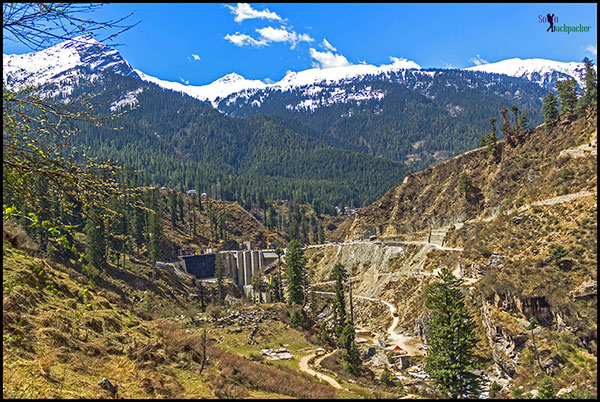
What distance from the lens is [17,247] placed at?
24641 millimetres

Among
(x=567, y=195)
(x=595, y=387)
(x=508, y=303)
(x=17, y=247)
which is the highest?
(x=567, y=195)

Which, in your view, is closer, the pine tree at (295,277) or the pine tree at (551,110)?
the pine tree at (295,277)

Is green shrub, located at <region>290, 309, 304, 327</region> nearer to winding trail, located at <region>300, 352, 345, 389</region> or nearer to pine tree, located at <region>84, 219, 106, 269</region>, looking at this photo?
winding trail, located at <region>300, 352, 345, 389</region>

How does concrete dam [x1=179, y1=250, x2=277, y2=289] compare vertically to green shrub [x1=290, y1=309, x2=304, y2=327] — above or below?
above

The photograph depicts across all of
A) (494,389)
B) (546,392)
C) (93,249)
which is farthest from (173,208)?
(546,392)

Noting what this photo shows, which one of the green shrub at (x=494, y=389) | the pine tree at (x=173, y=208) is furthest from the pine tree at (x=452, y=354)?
the pine tree at (x=173, y=208)

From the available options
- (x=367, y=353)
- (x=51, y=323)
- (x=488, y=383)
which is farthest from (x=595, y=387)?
(x=51, y=323)

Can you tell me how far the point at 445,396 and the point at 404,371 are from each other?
51.7ft

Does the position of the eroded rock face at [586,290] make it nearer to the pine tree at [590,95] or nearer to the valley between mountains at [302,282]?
the valley between mountains at [302,282]

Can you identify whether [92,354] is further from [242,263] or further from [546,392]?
[242,263]

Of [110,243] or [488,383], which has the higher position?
[110,243]

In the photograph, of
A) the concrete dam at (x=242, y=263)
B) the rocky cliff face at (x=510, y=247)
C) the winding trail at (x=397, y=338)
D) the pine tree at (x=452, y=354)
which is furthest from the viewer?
the concrete dam at (x=242, y=263)

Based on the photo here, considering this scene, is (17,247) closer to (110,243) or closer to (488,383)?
(488,383)

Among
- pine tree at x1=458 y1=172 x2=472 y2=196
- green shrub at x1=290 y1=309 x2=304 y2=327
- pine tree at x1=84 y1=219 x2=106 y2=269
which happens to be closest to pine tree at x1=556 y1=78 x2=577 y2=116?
pine tree at x1=458 y1=172 x2=472 y2=196
